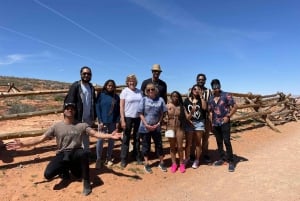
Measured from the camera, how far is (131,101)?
627cm

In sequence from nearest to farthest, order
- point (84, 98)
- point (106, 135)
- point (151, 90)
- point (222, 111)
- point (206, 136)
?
point (106, 135), point (84, 98), point (151, 90), point (222, 111), point (206, 136)

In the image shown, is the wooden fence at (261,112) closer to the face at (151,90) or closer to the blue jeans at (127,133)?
the blue jeans at (127,133)

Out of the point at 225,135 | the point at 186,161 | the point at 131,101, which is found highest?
the point at 131,101

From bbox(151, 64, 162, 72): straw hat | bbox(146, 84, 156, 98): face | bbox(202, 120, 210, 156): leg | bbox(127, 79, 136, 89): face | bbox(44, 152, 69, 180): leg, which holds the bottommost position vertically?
bbox(44, 152, 69, 180): leg

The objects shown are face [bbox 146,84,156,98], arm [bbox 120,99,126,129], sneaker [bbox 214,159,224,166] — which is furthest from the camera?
sneaker [bbox 214,159,224,166]

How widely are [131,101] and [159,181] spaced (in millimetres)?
1674

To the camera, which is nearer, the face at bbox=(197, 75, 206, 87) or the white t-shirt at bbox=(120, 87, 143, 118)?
the white t-shirt at bbox=(120, 87, 143, 118)

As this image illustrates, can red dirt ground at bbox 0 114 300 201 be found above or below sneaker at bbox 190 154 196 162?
below

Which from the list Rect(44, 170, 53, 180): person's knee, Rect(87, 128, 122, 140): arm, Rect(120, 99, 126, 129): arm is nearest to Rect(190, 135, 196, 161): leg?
Result: Rect(120, 99, 126, 129): arm

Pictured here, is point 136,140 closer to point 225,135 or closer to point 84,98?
point 84,98

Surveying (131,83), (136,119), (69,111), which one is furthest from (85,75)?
(136,119)

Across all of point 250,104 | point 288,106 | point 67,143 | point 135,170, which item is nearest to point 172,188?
point 135,170

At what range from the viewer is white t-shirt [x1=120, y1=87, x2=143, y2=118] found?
627cm

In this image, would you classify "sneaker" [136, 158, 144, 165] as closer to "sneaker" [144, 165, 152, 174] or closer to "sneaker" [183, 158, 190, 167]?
"sneaker" [144, 165, 152, 174]
